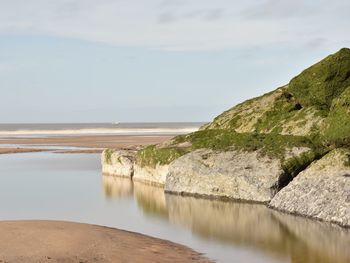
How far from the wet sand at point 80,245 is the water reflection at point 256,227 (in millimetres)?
2838

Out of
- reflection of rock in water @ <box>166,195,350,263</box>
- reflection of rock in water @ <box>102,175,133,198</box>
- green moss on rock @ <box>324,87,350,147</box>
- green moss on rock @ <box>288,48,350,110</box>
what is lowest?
reflection of rock in water @ <box>166,195,350,263</box>

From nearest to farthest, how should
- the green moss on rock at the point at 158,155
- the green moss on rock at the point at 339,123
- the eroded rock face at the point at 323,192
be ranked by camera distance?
the eroded rock face at the point at 323,192, the green moss on rock at the point at 339,123, the green moss on rock at the point at 158,155

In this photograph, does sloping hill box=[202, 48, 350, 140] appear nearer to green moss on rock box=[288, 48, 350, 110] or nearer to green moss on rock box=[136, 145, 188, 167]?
green moss on rock box=[288, 48, 350, 110]

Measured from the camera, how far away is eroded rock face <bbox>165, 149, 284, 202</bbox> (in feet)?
87.7

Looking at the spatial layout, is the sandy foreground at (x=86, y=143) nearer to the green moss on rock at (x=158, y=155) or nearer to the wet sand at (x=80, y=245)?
the green moss on rock at (x=158, y=155)

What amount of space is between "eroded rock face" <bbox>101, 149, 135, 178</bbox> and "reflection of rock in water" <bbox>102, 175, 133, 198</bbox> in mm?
660

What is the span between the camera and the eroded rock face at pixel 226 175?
26734mm

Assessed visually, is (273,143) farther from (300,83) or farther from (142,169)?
(142,169)

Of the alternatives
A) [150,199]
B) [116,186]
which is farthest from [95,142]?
[150,199]

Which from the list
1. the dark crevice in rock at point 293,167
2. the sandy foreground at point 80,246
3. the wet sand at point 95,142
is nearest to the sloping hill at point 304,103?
the dark crevice in rock at point 293,167

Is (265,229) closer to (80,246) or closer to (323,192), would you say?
(323,192)

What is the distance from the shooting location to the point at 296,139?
95.5ft

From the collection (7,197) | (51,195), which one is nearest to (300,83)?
(51,195)

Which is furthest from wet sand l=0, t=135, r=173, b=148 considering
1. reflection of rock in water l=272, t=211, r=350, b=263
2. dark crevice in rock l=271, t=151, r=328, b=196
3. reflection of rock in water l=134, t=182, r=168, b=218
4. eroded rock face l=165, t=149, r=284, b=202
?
reflection of rock in water l=272, t=211, r=350, b=263
